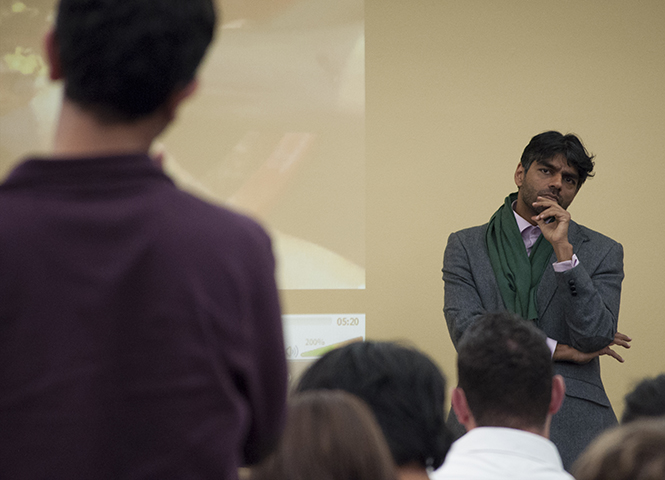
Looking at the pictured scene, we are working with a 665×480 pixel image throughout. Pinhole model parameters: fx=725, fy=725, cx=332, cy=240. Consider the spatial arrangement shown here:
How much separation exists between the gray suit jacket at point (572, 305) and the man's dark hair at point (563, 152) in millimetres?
203

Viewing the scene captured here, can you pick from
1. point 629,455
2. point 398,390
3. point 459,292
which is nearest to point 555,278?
point 459,292

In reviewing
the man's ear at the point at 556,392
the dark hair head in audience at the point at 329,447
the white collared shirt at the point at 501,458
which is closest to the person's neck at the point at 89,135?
the dark hair head in audience at the point at 329,447

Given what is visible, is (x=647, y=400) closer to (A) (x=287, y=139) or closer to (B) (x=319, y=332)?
(B) (x=319, y=332)

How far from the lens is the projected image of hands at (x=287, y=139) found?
356 cm

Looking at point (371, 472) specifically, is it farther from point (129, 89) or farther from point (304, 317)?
point (304, 317)

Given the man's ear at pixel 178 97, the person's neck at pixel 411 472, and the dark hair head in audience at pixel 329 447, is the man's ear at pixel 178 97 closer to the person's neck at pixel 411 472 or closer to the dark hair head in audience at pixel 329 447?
the dark hair head in audience at pixel 329 447

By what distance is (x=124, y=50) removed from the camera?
67 centimetres

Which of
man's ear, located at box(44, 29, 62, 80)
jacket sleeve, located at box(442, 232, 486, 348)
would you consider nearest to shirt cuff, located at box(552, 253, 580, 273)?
jacket sleeve, located at box(442, 232, 486, 348)

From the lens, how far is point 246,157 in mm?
3570

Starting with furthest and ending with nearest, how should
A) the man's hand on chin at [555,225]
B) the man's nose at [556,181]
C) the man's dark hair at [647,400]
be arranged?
the man's nose at [556,181] < the man's hand on chin at [555,225] < the man's dark hair at [647,400]

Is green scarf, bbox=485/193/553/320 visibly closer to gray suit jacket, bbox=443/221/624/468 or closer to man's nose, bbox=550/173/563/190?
gray suit jacket, bbox=443/221/624/468

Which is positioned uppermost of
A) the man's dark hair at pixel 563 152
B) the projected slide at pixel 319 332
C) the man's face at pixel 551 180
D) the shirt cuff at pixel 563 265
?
the man's dark hair at pixel 563 152

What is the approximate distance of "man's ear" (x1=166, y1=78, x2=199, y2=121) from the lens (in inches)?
28.6

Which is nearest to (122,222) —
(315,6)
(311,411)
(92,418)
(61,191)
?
(61,191)
